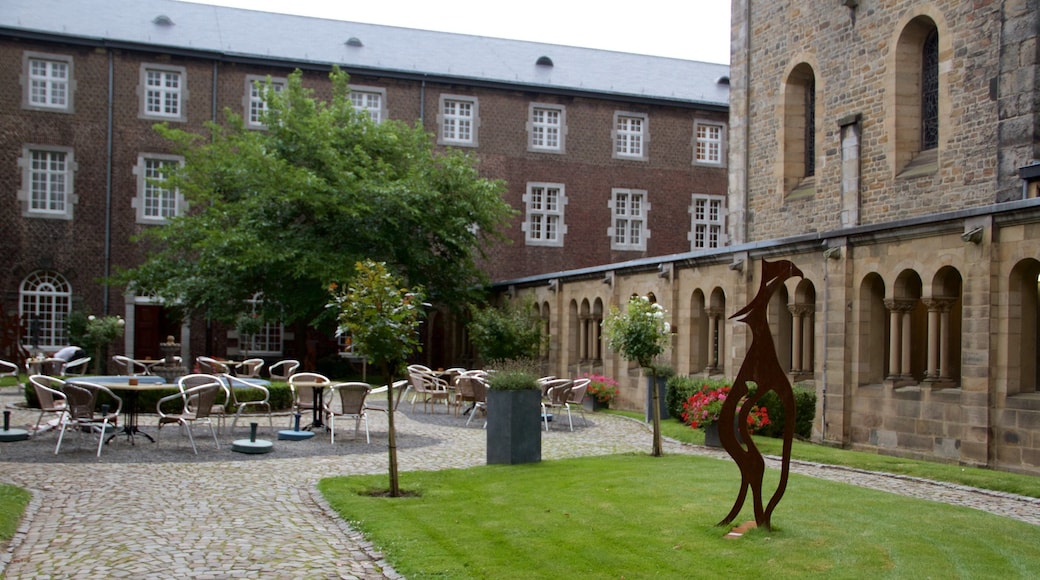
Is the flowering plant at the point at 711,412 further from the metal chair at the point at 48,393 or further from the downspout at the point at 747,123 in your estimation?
the downspout at the point at 747,123

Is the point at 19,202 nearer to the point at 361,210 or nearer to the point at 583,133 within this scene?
the point at 361,210

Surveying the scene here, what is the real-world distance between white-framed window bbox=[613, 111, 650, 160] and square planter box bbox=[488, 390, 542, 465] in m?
23.5

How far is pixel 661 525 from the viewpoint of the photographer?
7434 millimetres

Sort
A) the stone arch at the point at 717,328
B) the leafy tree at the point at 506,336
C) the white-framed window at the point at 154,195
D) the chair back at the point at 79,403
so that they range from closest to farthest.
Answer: the chair back at the point at 79,403 → the stone arch at the point at 717,328 → the leafy tree at the point at 506,336 → the white-framed window at the point at 154,195

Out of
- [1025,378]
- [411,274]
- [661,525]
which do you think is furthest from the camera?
[411,274]

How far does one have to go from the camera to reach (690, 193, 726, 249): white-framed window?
3503cm

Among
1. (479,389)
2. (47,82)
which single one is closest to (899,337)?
(479,389)

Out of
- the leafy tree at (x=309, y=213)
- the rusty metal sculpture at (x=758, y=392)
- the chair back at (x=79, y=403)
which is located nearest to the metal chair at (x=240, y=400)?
the chair back at (x=79, y=403)

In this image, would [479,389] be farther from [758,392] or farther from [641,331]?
[758,392]

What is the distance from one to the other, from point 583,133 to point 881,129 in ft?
53.4

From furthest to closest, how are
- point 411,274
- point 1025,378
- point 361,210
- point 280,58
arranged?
point 280,58, point 411,274, point 361,210, point 1025,378

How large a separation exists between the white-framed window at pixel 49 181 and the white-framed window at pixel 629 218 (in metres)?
16.5

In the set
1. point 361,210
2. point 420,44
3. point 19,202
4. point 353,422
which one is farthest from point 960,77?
point 19,202

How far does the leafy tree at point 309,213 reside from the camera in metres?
24.0
